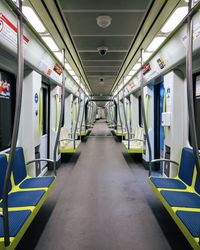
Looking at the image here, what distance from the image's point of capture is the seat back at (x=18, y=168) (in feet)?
9.15

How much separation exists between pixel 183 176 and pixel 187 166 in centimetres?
20

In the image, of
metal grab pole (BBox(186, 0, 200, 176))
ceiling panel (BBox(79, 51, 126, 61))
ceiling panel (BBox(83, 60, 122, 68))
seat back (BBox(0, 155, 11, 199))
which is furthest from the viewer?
ceiling panel (BBox(83, 60, 122, 68))

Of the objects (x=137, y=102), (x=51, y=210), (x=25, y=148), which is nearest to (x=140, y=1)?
(x=25, y=148)

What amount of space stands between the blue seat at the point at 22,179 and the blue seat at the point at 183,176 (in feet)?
4.98

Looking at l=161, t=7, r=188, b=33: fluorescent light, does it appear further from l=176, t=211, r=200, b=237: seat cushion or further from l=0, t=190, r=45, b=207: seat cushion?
l=0, t=190, r=45, b=207: seat cushion

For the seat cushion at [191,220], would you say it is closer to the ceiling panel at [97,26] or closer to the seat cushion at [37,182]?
the seat cushion at [37,182]

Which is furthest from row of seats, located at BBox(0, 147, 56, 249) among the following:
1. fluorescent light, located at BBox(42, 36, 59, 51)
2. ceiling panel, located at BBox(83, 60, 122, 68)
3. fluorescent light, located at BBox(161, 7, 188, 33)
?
ceiling panel, located at BBox(83, 60, 122, 68)

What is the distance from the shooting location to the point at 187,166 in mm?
2846

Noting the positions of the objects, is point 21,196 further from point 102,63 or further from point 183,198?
point 102,63

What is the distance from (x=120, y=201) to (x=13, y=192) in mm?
1629

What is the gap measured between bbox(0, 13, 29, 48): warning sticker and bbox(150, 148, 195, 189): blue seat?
2513 millimetres

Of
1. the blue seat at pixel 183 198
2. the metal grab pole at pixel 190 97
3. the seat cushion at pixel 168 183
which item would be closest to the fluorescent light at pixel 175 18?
the metal grab pole at pixel 190 97

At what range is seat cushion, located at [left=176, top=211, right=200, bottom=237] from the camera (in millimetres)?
1653

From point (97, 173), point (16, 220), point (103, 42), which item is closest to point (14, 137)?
point (16, 220)
